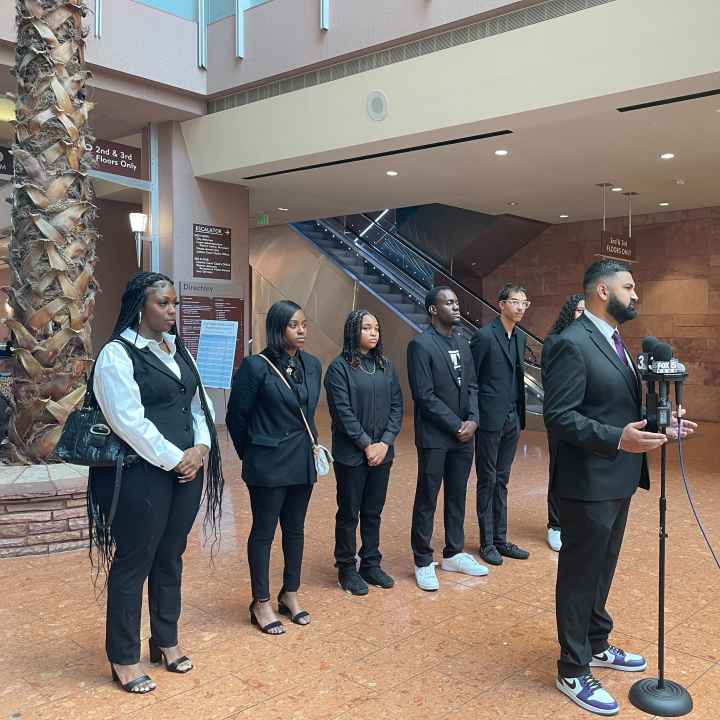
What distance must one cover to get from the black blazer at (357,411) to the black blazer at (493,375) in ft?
2.77

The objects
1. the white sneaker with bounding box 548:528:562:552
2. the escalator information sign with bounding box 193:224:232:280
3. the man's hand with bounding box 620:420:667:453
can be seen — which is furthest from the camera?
the escalator information sign with bounding box 193:224:232:280

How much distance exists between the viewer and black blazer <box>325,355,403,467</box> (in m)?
3.90

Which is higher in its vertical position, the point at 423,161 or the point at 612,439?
the point at 423,161

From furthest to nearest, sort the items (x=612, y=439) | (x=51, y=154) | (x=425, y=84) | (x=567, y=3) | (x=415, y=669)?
(x=425, y=84) < (x=567, y=3) < (x=51, y=154) < (x=415, y=669) < (x=612, y=439)

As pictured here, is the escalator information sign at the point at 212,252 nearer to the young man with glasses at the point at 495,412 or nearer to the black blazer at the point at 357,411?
the young man with glasses at the point at 495,412

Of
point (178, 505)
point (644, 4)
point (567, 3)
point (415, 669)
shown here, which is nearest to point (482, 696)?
point (415, 669)

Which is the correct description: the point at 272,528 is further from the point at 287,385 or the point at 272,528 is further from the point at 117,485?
the point at 117,485

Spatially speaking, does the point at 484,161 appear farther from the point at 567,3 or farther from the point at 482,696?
the point at 482,696

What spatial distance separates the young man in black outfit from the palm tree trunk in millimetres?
2414

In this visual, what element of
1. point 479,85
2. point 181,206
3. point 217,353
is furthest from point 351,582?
point 181,206

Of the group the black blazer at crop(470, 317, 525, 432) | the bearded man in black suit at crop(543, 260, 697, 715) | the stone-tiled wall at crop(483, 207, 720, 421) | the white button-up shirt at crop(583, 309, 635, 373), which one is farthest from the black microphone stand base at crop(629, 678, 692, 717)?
the stone-tiled wall at crop(483, 207, 720, 421)

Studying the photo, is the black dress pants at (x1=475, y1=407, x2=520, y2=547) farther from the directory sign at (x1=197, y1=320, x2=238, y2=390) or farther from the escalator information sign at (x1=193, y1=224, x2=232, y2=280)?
the escalator information sign at (x1=193, y1=224, x2=232, y2=280)

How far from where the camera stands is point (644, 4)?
5746 mm

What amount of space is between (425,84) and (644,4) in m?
2.18
